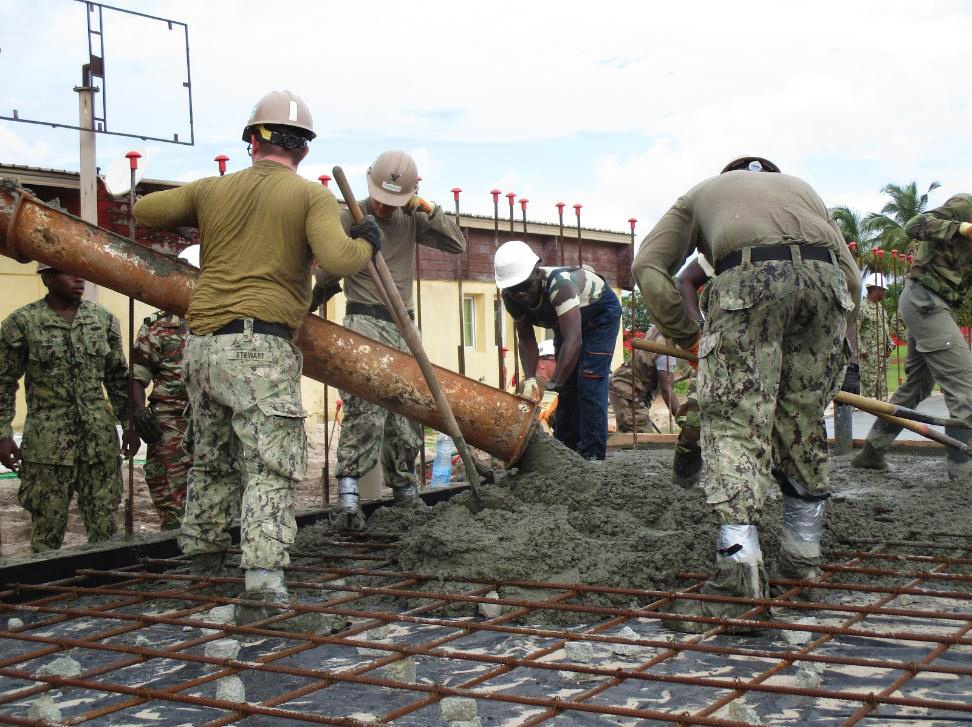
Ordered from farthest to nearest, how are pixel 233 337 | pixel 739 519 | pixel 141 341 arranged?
pixel 141 341 → pixel 233 337 → pixel 739 519

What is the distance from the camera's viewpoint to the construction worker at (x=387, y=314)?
498 cm

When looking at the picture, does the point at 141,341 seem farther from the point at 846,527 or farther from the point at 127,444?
the point at 846,527

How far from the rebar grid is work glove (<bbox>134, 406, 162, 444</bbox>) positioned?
1424 millimetres

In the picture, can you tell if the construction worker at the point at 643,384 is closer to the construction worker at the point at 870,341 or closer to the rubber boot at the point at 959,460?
the construction worker at the point at 870,341

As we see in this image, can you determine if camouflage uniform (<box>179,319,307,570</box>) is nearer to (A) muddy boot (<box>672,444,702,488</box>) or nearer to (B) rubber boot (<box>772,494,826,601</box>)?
(B) rubber boot (<box>772,494,826,601</box>)

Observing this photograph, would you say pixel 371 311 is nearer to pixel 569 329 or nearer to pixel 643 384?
pixel 569 329

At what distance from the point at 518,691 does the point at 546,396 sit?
308 centimetres

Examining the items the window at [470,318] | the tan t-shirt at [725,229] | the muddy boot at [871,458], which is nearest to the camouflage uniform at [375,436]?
the tan t-shirt at [725,229]

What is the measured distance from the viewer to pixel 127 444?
5.20 m

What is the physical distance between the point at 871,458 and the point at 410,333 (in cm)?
367

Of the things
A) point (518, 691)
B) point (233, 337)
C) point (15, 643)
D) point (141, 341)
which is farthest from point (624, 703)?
point (141, 341)

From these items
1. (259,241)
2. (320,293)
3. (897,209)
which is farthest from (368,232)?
(897,209)

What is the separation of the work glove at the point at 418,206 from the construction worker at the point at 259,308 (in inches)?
50.4

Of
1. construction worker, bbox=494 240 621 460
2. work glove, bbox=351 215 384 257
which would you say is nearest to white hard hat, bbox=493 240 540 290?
construction worker, bbox=494 240 621 460
